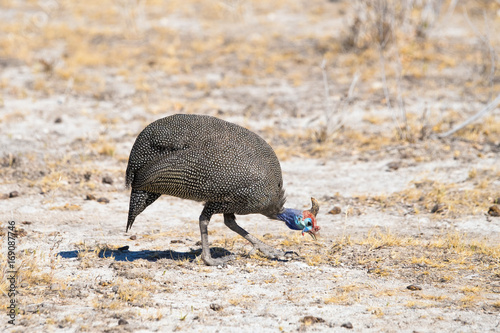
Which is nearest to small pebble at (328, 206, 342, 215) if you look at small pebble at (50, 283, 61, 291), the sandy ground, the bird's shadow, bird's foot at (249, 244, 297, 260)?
the sandy ground

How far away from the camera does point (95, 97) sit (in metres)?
10.4

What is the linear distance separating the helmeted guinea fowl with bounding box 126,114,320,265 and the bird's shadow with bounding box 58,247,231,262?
32 centimetres

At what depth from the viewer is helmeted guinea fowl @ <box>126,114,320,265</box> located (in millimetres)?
4676

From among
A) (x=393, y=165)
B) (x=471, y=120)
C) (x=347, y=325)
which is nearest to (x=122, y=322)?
(x=347, y=325)

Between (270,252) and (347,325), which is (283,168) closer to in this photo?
(270,252)

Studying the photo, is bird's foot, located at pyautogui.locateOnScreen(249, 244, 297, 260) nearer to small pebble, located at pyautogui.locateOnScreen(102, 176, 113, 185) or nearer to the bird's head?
the bird's head

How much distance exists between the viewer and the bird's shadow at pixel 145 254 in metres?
5.13

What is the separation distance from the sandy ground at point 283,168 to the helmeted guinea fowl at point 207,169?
1.75 feet

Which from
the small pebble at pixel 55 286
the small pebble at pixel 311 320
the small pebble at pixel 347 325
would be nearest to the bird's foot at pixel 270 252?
the small pebble at pixel 311 320

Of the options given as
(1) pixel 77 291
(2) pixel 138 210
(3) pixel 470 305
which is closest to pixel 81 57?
(2) pixel 138 210

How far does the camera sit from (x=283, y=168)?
805 cm

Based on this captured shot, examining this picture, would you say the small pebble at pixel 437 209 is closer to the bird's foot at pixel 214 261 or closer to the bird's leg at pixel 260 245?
the bird's leg at pixel 260 245

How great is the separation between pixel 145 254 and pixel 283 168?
10.4ft

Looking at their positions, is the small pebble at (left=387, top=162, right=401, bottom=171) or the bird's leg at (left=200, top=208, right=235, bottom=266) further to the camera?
the small pebble at (left=387, top=162, right=401, bottom=171)
